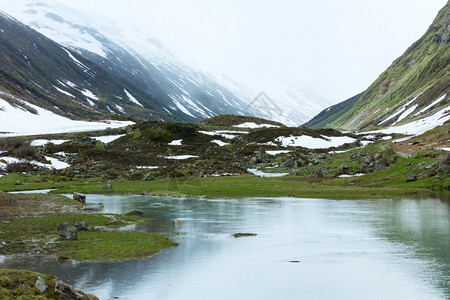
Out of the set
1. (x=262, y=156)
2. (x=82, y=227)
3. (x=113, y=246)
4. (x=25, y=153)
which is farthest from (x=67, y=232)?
(x=262, y=156)

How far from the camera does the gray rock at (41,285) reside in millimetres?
18984

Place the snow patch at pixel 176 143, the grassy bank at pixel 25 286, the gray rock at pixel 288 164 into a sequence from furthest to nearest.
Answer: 1. the snow patch at pixel 176 143
2. the gray rock at pixel 288 164
3. the grassy bank at pixel 25 286

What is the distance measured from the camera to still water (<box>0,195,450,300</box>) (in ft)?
79.5

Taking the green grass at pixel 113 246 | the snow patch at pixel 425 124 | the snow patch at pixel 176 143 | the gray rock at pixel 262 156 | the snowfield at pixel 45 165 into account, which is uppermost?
the snow patch at pixel 425 124

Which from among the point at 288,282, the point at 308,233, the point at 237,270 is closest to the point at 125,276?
the point at 237,270

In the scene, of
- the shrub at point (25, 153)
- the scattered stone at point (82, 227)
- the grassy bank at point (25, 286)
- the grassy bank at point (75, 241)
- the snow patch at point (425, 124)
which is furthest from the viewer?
the snow patch at point (425, 124)

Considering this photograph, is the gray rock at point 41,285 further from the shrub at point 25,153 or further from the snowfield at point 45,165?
the shrub at point 25,153

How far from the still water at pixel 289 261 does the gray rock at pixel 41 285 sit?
380cm

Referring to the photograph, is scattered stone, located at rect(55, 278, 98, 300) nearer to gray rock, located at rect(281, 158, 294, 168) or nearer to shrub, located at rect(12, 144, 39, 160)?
shrub, located at rect(12, 144, 39, 160)

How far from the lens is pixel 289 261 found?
3047cm

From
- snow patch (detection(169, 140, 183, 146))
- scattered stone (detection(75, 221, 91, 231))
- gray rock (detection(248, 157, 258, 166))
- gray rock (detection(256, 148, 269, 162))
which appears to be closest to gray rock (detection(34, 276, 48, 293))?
scattered stone (detection(75, 221, 91, 231))

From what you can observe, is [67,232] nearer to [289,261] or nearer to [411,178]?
[289,261]

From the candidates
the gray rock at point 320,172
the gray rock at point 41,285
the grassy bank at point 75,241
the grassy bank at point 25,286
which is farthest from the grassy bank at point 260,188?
the gray rock at point 41,285

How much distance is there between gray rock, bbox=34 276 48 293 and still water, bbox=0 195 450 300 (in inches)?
149
